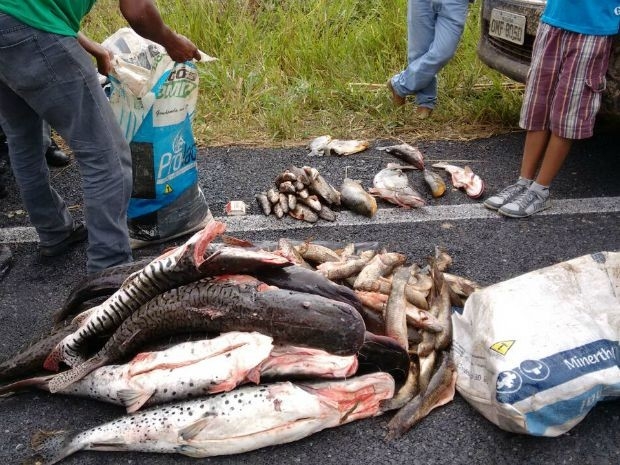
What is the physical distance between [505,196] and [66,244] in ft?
9.87

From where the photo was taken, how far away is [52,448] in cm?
281

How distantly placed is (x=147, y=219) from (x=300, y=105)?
8.73ft

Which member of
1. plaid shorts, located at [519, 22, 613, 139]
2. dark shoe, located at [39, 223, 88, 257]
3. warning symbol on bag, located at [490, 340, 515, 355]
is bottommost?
dark shoe, located at [39, 223, 88, 257]

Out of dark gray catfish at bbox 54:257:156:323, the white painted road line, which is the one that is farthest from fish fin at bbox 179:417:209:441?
the white painted road line

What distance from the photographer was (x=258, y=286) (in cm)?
293

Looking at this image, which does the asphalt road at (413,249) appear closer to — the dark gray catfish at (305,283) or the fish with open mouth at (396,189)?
the fish with open mouth at (396,189)

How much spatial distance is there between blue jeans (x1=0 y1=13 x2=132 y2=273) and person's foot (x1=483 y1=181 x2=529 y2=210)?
8.15 feet

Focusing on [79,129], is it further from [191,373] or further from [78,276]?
[191,373]

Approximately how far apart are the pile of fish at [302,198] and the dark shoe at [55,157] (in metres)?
1.83

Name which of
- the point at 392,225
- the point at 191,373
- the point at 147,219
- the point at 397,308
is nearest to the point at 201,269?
the point at 191,373

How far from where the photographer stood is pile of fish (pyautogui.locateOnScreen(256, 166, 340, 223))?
4.75 meters

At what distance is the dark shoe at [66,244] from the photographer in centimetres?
438

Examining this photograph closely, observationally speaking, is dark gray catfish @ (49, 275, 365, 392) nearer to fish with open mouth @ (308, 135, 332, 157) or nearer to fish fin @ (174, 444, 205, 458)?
fish fin @ (174, 444, 205, 458)

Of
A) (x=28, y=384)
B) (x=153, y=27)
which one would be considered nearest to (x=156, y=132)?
(x=153, y=27)
